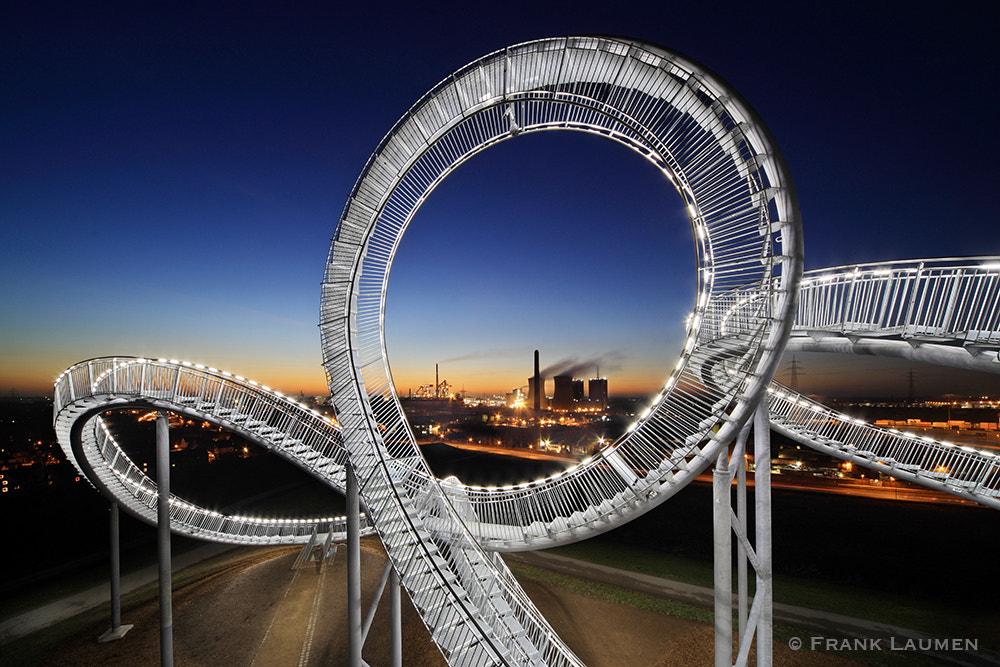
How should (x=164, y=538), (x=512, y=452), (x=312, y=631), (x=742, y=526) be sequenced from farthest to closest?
(x=512, y=452)
(x=312, y=631)
(x=164, y=538)
(x=742, y=526)

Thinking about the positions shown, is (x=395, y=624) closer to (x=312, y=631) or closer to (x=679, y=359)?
(x=312, y=631)

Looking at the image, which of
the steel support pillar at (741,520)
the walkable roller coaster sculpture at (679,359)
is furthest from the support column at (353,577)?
the steel support pillar at (741,520)

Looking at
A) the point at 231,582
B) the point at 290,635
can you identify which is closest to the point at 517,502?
the point at 290,635

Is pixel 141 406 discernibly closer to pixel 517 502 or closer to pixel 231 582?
pixel 517 502

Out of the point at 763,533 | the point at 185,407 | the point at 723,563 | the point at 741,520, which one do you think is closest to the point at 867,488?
the point at 763,533

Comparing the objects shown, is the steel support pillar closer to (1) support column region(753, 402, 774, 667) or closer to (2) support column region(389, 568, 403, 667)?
(1) support column region(753, 402, 774, 667)

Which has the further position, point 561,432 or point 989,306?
point 561,432
